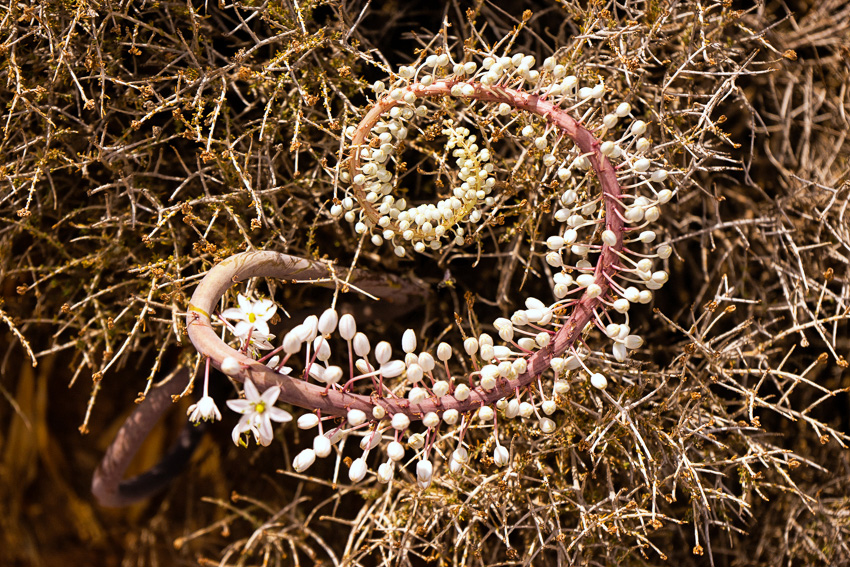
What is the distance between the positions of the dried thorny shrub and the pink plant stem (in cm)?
5

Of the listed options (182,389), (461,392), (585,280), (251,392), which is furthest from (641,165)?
(182,389)

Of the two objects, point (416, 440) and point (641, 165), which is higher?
point (641, 165)

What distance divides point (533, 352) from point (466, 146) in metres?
0.17

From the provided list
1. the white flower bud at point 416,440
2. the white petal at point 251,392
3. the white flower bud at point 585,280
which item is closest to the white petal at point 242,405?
the white petal at point 251,392

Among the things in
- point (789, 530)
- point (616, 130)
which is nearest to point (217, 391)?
point (616, 130)

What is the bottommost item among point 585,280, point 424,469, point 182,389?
point 182,389

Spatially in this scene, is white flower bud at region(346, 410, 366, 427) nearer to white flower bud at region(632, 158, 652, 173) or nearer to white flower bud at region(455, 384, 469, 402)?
white flower bud at region(455, 384, 469, 402)

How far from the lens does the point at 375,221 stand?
1.84 feet

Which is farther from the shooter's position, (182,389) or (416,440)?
(182,389)

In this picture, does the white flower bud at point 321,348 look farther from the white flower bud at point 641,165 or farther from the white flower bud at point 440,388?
the white flower bud at point 641,165

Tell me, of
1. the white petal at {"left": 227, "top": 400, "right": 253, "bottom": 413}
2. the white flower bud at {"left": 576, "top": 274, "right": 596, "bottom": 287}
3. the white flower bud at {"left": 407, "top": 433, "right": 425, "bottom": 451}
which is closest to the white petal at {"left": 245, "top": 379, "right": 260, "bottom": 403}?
the white petal at {"left": 227, "top": 400, "right": 253, "bottom": 413}

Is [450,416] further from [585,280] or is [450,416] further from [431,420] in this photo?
[585,280]

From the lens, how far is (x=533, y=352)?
48 cm

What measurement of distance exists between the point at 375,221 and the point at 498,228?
0.21 meters
